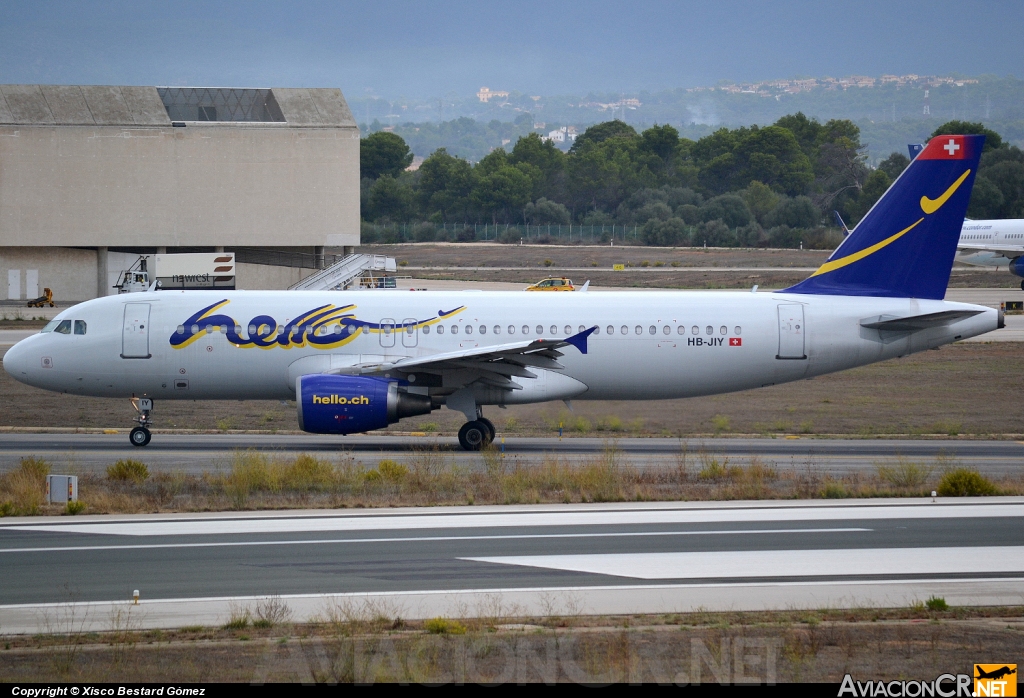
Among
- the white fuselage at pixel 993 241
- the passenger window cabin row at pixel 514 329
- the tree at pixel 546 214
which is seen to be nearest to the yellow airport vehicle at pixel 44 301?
the passenger window cabin row at pixel 514 329

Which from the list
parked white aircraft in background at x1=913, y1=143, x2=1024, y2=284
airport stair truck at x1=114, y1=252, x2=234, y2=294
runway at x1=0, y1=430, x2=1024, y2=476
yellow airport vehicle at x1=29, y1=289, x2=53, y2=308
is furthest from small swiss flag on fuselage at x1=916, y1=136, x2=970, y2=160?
yellow airport vehicle at x1=29, y1=289, x2=53, y2=308

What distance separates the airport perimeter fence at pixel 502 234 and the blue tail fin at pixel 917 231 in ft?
368

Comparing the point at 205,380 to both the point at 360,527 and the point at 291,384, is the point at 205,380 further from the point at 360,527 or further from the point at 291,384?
the point at 360,527

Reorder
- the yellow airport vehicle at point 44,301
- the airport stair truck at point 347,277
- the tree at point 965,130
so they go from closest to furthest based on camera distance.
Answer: the yellow airport vehicle at point 44,301
the airport stair truck at point 347,277
the tree at point 965,130

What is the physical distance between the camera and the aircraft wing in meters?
24.6

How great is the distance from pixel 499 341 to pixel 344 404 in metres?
4.26

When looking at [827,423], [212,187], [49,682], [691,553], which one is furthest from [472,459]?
[212,187]

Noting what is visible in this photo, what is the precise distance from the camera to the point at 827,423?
32062 millimetres

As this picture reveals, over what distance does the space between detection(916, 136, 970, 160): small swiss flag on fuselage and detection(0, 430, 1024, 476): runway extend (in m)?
7.32

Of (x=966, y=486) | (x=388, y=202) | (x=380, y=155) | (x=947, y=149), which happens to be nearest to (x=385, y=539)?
(x=966, y=486)

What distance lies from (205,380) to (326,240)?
4887 centimetres

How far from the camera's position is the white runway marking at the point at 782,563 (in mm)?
14781

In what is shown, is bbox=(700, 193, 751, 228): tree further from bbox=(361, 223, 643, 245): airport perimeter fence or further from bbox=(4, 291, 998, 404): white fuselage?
bbox=(4, 291, 998, 404): white fuselage

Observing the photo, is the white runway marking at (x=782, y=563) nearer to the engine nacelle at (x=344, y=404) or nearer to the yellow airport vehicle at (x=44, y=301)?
the engine nacelle at (x=344, y=404)
